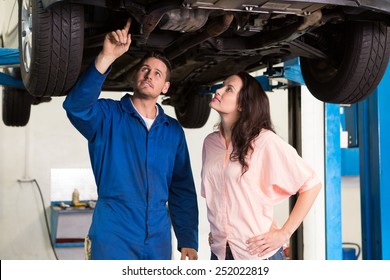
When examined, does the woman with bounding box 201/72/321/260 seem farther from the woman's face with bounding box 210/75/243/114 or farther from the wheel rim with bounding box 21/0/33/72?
the wheel rim with bounding box 21/0/33/72

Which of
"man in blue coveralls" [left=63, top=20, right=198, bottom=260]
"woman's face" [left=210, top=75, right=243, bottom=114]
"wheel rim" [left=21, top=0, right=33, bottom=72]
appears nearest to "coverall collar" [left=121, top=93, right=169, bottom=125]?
"man in blue coveralls" [left=63, top=20, right=198, bottom=260]

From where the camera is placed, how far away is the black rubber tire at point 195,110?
3533mm

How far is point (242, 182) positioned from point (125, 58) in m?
1.07

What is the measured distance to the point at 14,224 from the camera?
214 inches

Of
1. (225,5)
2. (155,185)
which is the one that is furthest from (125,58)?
(225,5)

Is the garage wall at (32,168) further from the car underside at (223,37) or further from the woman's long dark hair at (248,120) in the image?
the woman's long dark hair at (248,120)

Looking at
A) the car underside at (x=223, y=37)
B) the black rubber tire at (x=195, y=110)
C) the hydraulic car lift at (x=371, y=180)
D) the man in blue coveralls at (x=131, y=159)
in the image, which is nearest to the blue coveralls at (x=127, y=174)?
the man in blue coveralls at (x=131, y=159)

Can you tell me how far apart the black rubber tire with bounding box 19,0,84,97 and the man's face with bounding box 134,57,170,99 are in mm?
301

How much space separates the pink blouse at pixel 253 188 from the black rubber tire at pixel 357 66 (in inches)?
18.8

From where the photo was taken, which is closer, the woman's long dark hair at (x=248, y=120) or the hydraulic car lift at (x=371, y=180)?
the woman's long dark hair at (x=248, y=120)

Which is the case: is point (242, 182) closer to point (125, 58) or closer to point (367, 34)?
point (367, 34)

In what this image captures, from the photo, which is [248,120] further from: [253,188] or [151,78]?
[151,78]

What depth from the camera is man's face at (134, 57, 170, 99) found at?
6.77ft
